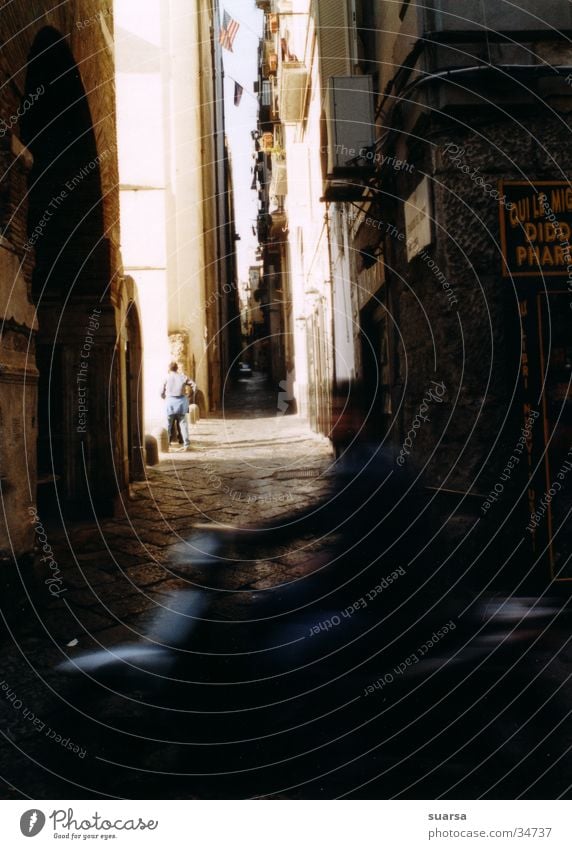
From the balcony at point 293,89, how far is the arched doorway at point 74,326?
696 cm

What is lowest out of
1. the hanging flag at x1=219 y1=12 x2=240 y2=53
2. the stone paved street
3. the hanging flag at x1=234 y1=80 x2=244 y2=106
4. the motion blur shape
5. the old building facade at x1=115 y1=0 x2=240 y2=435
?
the motion blur shape

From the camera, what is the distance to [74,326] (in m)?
5.75

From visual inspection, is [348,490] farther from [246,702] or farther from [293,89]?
[293,89]

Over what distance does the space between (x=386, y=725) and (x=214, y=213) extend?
24.5m

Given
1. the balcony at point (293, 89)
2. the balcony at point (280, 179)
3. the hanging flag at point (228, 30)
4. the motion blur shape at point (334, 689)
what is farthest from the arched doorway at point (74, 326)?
the balcony at point (280, 179)

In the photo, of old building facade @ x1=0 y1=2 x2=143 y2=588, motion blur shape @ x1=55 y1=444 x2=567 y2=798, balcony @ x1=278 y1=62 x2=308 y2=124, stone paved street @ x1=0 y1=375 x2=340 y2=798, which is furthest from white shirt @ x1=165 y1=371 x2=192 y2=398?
balcony @ x1=278 y1=62 x2=308 y2=124

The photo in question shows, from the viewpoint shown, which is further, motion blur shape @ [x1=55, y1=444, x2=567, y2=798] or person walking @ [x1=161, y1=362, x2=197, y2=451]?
person walking @ [x1=161, y1=362, x2=197, y2=451]

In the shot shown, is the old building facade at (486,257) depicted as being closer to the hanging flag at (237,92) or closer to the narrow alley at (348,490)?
the narrow alley at (348,490)

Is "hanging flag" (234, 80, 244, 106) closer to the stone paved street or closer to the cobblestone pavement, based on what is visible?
the stone paved street

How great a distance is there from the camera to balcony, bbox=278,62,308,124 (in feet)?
37.3

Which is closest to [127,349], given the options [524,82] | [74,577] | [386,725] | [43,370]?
[43,370]

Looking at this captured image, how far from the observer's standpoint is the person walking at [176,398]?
392 inches

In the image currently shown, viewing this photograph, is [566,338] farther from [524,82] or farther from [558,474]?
[524,82]

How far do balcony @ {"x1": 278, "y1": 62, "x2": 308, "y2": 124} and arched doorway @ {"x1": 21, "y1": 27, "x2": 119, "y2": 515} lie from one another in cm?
696
